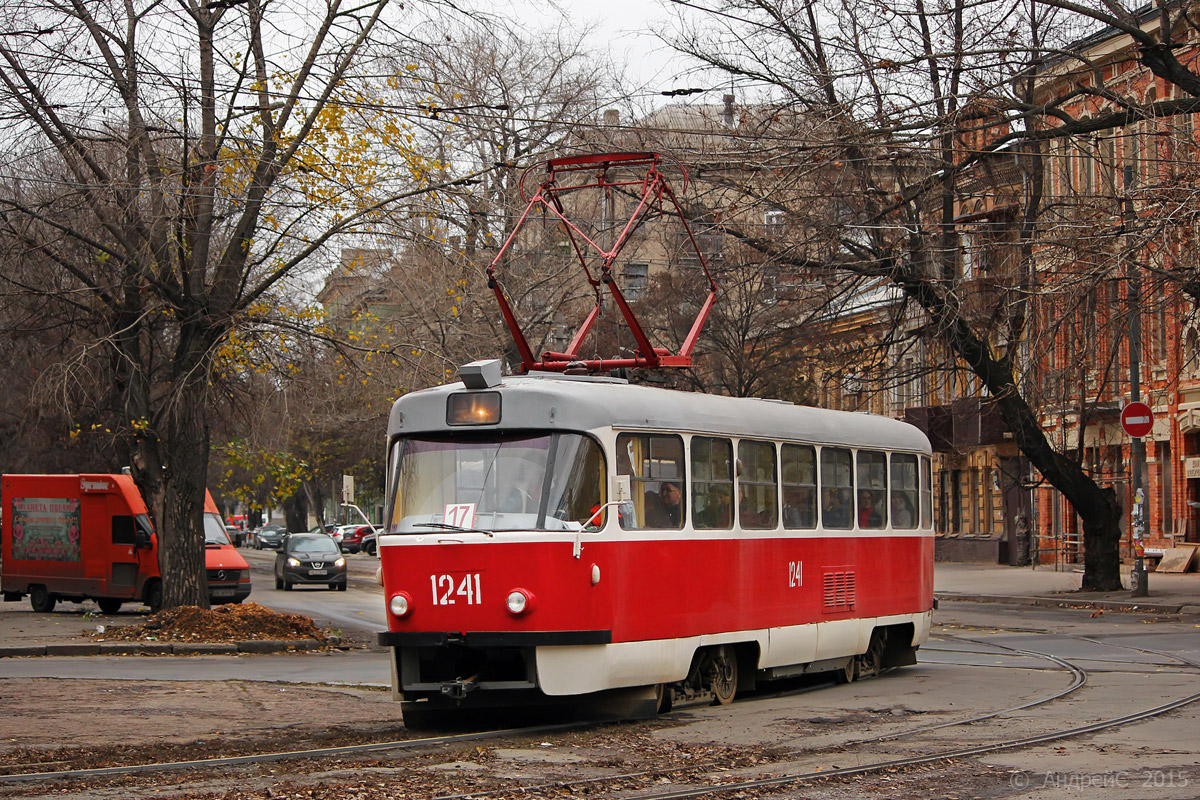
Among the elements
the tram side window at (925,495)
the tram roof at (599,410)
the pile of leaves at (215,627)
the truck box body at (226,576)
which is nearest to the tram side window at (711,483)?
the tram roof at (599,410)

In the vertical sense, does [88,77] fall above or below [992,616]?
above

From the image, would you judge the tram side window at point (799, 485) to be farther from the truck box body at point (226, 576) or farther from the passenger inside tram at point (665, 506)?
the truck box body at point (226, 576)

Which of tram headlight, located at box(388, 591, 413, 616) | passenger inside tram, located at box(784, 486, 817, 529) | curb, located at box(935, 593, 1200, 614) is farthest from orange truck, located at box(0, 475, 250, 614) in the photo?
tram headlight, located at box(388, 591, 413, 616)

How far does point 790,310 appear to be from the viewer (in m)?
36.6

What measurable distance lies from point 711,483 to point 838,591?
2.60 meters

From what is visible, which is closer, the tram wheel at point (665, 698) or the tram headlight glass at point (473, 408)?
the tram headlight glass at point (473, 408)

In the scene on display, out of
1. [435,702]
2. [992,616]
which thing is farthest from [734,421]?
[992,616]

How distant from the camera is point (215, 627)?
20.2 m

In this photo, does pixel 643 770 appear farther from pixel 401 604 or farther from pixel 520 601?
pixel 401 604

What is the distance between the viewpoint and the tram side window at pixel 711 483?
1253cm

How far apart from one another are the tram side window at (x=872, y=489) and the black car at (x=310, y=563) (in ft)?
80.6

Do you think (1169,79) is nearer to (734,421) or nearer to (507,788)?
(734,421)

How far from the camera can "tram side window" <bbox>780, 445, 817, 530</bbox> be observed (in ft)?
45.5

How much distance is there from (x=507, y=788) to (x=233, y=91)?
1302cm
